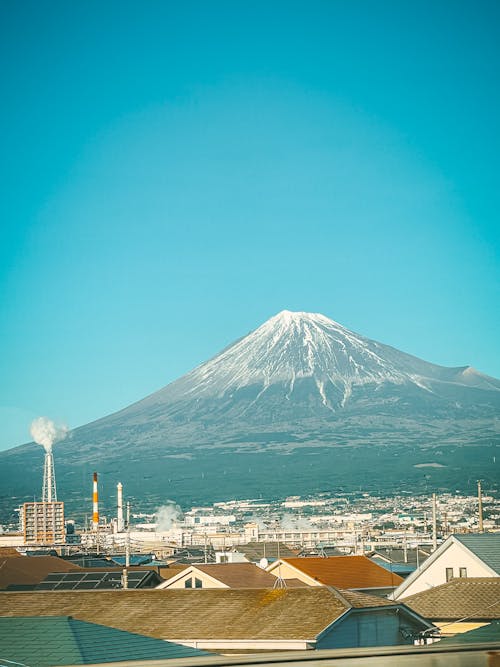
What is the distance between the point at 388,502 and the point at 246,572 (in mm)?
130631

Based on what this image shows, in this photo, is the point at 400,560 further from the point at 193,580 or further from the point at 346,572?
the point at 193,580

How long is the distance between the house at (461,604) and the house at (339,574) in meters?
4.05

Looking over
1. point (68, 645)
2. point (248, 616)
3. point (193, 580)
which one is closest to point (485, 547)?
point (193, 580)

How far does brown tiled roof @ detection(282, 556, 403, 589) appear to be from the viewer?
23.3 meters

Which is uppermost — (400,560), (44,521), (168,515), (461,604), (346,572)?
(461,604)

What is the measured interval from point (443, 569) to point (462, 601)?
3475 mm

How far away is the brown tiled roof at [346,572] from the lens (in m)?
23.3

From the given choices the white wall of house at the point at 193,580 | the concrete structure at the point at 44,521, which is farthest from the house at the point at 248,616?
the concrete structure at the point at 44,521

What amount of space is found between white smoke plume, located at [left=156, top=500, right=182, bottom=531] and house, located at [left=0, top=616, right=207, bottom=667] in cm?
12599

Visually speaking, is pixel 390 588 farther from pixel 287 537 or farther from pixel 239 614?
pixel 287 537

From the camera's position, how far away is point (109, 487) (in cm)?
17425

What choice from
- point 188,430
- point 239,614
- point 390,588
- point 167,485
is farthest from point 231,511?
point 239,614

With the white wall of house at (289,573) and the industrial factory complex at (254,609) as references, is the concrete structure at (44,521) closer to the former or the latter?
the industrial factory complex at (254,609)

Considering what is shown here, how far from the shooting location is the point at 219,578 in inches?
822
